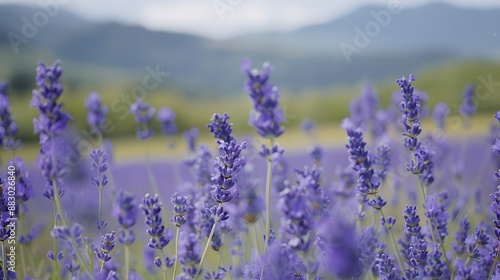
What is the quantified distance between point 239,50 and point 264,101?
9.54ft

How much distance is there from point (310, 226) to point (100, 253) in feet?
2.03

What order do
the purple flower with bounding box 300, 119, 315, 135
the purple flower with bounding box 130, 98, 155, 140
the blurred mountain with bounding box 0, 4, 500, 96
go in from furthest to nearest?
1. the blurred mountain with bounding box 0, 4, 500, 96
2. the purple flower with bounding box 300, 119, 315, 135
3. the purple flower with bounding box 130, 98, 155, 140

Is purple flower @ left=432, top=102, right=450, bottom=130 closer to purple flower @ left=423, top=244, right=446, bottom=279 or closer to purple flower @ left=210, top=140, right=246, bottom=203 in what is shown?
purple flower @ left=423, top=244, right=446, bottom=279

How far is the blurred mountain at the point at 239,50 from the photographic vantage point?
388cm

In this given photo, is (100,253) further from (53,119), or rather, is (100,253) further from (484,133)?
(484,133)

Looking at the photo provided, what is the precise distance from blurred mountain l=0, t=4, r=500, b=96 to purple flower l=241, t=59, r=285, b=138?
2.52 m

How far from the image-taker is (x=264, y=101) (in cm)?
132

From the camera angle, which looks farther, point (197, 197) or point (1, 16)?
point (1, 16)

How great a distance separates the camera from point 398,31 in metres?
3.89

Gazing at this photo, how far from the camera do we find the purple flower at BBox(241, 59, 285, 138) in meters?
1.31

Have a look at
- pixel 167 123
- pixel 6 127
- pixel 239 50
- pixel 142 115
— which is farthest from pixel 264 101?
pixel 239 50

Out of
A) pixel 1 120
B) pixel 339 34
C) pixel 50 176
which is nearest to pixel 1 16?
pixel 339 34

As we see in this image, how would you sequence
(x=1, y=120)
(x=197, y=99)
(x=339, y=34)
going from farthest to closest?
(x=197, y=99) < (x=339, y=34) < (x=1, y=120)

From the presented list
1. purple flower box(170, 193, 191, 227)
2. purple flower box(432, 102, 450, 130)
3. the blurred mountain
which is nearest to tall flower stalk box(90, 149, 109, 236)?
purple flower box(170, 193, 191, 227)
